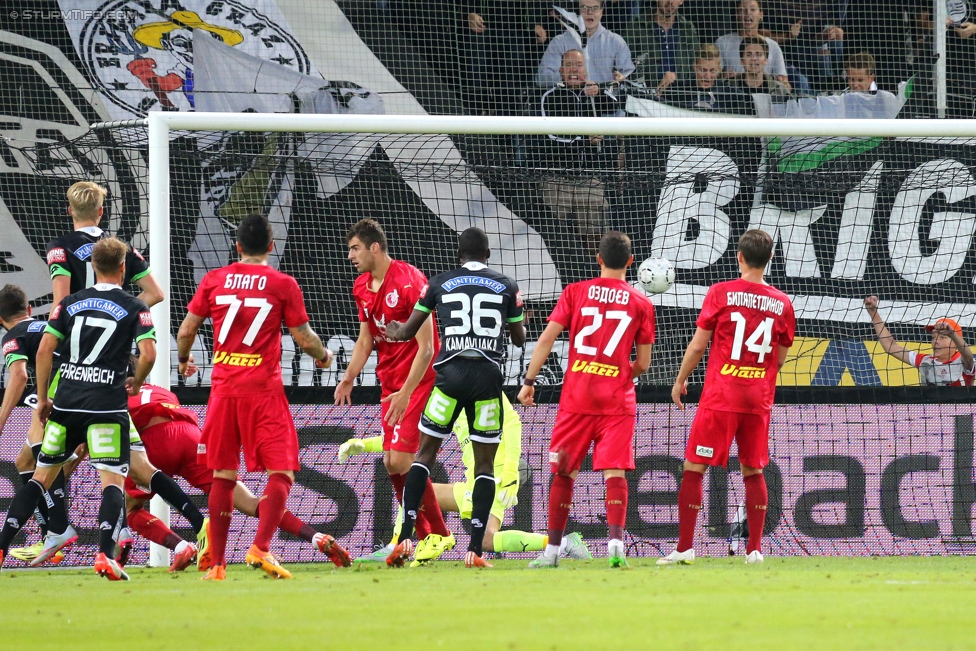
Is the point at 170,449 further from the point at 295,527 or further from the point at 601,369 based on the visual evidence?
the point at 601,369

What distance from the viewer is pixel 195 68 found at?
13148 mm

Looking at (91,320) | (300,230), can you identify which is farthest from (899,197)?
(91,320)

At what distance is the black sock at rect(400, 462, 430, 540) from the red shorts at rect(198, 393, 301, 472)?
2.71 ft

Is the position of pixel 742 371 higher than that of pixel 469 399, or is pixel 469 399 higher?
pixel 742 371

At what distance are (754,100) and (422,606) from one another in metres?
9.84

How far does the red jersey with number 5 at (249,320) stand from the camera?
641cm

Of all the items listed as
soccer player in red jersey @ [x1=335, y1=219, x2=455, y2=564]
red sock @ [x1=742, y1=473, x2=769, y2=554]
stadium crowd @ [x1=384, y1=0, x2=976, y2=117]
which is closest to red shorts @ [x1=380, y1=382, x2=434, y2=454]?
soccer player in red jersey @ [x1=335, y1=219, x2=455, y2=564]

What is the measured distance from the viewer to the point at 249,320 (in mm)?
6430

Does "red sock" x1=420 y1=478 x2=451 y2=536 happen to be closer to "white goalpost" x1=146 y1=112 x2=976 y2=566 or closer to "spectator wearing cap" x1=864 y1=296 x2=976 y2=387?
"white goalpost" x1=146 y1=112 x2=976 y2=566

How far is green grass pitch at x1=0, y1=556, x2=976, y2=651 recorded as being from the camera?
3.98m

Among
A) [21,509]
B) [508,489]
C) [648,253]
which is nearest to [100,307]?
[21,509]

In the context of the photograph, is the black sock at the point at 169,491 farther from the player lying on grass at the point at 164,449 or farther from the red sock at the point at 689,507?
the red sock at the point at 689,507

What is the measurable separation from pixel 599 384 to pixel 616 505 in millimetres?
713

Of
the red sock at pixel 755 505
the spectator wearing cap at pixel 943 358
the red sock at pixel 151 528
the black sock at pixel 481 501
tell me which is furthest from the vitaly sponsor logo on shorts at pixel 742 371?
the red sock at pixel 151 528
